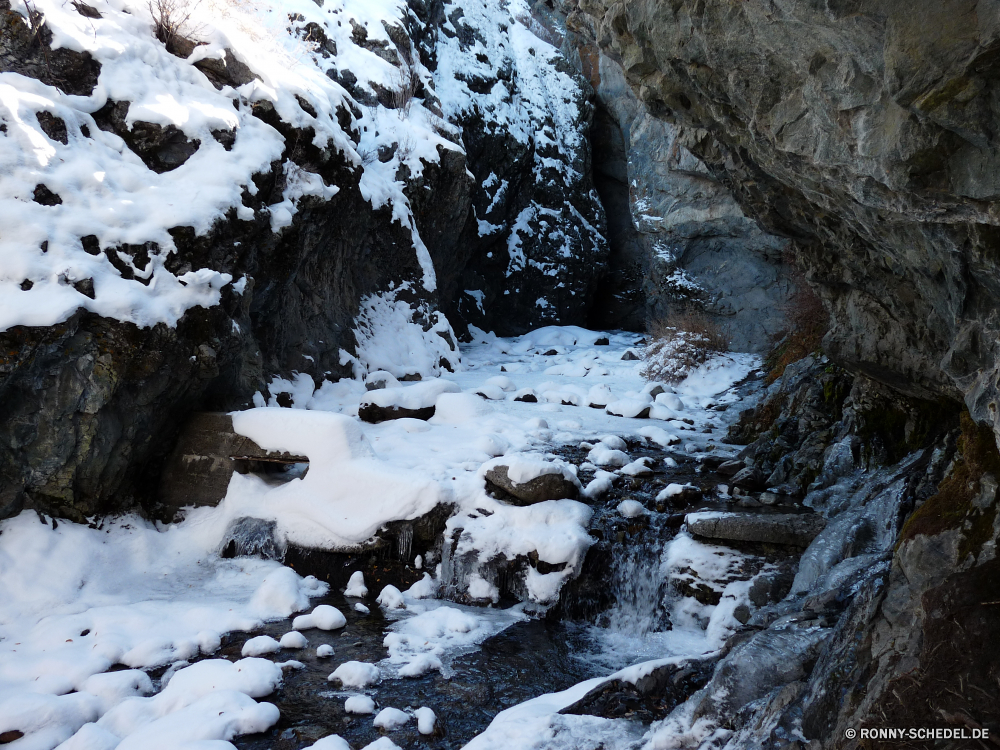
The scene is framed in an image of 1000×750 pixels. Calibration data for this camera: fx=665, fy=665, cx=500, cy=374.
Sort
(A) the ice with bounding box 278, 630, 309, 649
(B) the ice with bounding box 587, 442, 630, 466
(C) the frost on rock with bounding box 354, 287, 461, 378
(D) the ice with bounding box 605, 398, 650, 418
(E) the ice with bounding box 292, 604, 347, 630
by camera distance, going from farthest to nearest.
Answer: (C) the frost on rock with bounding box 354, 287, 461, 378
(D) the ice with bounding box 605, 398, 650, 418
(B) the ice with bounding box 587, 442, 630, 466
(E) the ice with bounding box 292, 604, 347, 630
(A) the ice with bounding box 278, 630, 309, 649

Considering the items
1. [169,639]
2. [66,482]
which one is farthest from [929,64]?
[66,482]

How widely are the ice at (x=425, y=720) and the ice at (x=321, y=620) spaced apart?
4.37 ft

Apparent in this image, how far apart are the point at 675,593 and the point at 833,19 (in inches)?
162

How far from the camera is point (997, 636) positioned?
7.80ft

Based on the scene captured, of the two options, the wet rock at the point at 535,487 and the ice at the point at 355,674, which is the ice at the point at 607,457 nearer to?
the wet rock at the point at 535,487

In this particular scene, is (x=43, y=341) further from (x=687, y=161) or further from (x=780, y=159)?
(x=687, y=161)

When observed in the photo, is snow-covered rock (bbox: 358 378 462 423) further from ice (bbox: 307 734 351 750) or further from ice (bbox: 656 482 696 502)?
ice (bbox: 307 734 351 750)

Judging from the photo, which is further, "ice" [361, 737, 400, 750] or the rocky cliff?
"ice" [361, 737, 400, 750]

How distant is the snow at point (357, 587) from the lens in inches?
222

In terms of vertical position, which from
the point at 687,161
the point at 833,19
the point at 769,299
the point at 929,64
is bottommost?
the point at 769,299

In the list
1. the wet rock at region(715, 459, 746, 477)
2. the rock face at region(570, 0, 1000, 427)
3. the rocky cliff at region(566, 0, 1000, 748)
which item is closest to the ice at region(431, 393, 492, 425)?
the wet rock at region(715, 459, 746, 477)

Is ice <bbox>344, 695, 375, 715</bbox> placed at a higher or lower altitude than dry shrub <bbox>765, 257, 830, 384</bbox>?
lower

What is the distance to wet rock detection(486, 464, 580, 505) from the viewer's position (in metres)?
6.07

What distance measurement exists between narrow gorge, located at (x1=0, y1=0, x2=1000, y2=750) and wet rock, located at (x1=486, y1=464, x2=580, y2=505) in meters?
0.03
